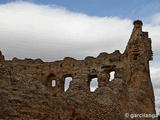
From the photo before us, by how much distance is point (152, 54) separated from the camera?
23.2m

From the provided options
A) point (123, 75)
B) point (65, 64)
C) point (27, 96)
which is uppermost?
point (65, 64)

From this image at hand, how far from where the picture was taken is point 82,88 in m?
12.9

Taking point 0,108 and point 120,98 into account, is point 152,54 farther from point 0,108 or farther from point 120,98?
point 0,108

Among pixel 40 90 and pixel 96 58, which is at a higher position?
pixel 96 58

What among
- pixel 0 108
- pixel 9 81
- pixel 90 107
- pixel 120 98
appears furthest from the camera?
pixel 120 98

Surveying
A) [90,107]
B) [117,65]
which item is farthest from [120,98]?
[117,65]

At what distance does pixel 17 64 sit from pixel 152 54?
42.2 feet

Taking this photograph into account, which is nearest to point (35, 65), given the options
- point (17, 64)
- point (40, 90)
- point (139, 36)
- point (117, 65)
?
point (17, 64)

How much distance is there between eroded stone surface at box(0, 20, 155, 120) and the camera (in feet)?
19.5

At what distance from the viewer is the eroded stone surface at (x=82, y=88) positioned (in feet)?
19.5

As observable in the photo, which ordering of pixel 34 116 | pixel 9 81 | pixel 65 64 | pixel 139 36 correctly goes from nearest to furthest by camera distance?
1. pixel 34 116
2. pixel 9 81
3. pixel 139 36
4. pixel 65 64

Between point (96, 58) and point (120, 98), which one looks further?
point (96, 58)

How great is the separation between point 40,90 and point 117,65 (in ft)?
58.9

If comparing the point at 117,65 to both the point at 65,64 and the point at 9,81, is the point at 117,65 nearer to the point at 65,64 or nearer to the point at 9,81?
the point at 65,64
